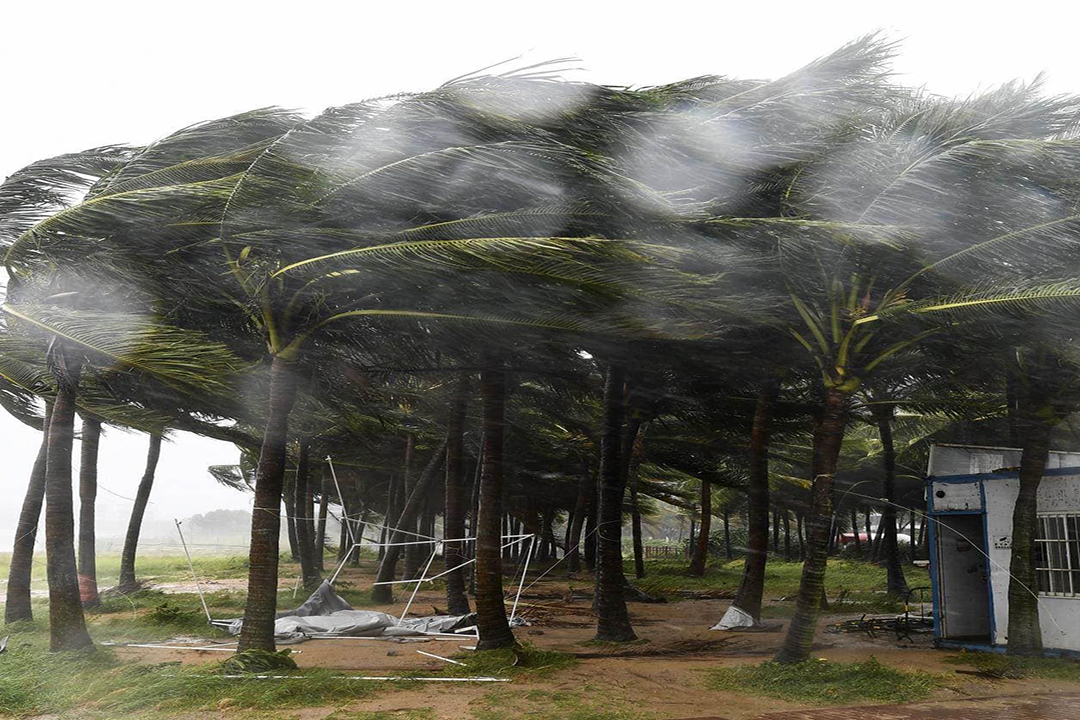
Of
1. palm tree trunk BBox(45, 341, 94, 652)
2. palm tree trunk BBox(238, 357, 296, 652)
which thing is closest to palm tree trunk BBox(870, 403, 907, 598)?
palm tree trunk BBox(238, 357, 296, 652)

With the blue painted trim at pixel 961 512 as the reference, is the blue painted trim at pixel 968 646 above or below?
below

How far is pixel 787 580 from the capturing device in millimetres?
27594

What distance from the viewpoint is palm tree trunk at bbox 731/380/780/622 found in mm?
14211

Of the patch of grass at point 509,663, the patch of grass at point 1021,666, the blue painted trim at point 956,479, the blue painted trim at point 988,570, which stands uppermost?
the blue painted trim at point 956,479

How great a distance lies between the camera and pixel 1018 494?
37.6 ft

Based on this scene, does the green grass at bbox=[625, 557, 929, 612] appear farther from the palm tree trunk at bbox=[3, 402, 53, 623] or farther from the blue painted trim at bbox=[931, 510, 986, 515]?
the palm tree trunk at bbox=[3, 402, 53, 623]

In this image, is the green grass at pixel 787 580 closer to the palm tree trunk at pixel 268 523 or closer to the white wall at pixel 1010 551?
the white wall at pixel 1010 551

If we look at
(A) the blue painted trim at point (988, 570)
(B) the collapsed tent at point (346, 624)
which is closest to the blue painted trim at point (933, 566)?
(A) the blue painted trim at point (988, 570)

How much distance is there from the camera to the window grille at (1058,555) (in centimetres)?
1097

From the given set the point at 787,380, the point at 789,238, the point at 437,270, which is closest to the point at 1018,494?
the point at 787,380

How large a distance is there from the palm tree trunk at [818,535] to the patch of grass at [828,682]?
26cm

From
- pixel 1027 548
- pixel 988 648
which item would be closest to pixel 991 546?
pixel 1027 548

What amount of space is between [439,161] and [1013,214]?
20.5ft

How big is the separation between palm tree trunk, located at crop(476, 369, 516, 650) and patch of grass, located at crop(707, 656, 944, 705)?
2673mm
